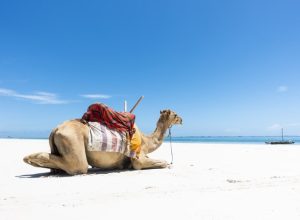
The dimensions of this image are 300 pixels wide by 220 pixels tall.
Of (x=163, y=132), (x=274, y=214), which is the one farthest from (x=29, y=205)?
(x=163, y=132)

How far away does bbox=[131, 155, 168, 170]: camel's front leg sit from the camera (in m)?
7.77

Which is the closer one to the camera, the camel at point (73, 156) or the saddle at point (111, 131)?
the camel at point (73, 156)

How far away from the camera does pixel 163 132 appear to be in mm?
9078

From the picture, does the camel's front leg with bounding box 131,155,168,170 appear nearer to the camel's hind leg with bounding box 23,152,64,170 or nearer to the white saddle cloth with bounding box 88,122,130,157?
the white saddle cloth with bounding box 88,122,130,157

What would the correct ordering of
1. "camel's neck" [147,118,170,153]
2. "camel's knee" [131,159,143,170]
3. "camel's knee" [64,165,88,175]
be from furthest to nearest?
"camel's neck" [147,118,170,153] < "camel's knee" [131,159,143,170] < "camel's knee" [64,165,88,175]

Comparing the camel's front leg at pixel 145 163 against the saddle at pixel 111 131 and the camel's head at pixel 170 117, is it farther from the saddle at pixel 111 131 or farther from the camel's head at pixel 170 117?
the camel's head at pixel 170 117

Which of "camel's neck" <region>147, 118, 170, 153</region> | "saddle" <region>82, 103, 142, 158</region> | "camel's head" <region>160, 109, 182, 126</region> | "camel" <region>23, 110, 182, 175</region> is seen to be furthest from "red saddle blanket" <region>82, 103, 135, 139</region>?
"camel's head" <region>160, 109, 182, 126</region>

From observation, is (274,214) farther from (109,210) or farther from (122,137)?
(122,137)

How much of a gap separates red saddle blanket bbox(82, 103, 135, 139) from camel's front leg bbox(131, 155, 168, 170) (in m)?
0.66

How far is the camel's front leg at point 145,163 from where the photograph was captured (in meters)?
7.77

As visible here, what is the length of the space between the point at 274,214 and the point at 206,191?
147 cm

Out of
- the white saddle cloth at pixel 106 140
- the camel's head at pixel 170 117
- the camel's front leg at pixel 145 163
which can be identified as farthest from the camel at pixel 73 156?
the camel's head at pixel 170 117

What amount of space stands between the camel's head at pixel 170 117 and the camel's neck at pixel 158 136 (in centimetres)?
13

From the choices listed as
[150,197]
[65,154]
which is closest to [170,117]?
[65,154]
